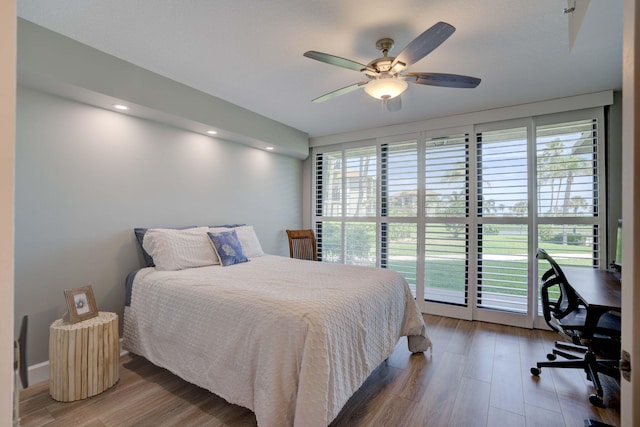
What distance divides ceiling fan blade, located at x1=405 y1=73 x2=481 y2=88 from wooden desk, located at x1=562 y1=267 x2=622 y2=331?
156 centimetres

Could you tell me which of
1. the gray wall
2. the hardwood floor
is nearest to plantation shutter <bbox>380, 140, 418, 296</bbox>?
the hardwood floor

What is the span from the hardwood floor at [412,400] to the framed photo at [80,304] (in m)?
0.56

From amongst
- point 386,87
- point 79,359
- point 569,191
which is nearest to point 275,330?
point 79,359

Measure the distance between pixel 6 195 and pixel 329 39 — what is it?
2.07m

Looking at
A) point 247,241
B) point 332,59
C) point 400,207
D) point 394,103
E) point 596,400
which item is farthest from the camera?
point 400,207

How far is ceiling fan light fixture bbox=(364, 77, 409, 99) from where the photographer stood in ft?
6.68

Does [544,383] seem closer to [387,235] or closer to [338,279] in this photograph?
[338,279]

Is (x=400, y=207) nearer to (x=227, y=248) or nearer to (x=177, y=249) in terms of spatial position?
(x=227, y=248)

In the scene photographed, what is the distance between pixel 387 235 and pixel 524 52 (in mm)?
2578

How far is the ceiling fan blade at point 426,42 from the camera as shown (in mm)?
1526

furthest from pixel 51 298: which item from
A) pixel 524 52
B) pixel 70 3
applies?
pixel 524 52

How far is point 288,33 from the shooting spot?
2027mm

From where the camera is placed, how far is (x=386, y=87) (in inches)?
81.2

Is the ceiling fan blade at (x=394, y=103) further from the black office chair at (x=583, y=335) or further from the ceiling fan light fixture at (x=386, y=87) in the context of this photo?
the black office chair at (x=583, y=335)
